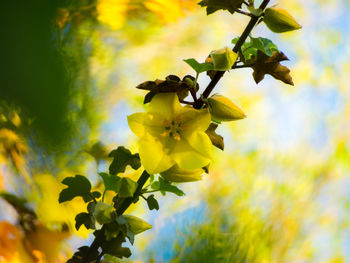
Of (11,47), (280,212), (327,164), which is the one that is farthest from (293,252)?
(11,47)

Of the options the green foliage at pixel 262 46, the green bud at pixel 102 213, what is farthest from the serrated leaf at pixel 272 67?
the green bud at pixel 102 213

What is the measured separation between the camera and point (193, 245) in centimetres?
44

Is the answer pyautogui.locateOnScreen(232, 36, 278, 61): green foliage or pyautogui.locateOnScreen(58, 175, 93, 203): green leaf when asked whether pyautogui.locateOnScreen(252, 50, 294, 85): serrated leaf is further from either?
pyautogui.locateOnScreen(58, 175, 93, 203): green leaf

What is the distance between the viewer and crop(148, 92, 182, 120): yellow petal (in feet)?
0.74

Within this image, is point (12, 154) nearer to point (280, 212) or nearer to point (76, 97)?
point (76, 97)

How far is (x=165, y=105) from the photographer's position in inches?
9.1

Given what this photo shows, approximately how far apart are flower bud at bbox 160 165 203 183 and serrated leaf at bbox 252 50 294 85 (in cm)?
6

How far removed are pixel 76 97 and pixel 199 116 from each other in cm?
8

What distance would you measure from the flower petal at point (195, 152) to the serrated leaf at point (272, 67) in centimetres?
5

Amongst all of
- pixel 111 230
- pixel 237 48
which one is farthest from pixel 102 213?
pixel 237 48

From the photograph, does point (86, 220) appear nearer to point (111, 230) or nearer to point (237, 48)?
point (111, 230)

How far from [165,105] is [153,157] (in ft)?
0.10

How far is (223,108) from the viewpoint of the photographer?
22 centimetres

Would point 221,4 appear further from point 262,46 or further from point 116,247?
point 116,247
